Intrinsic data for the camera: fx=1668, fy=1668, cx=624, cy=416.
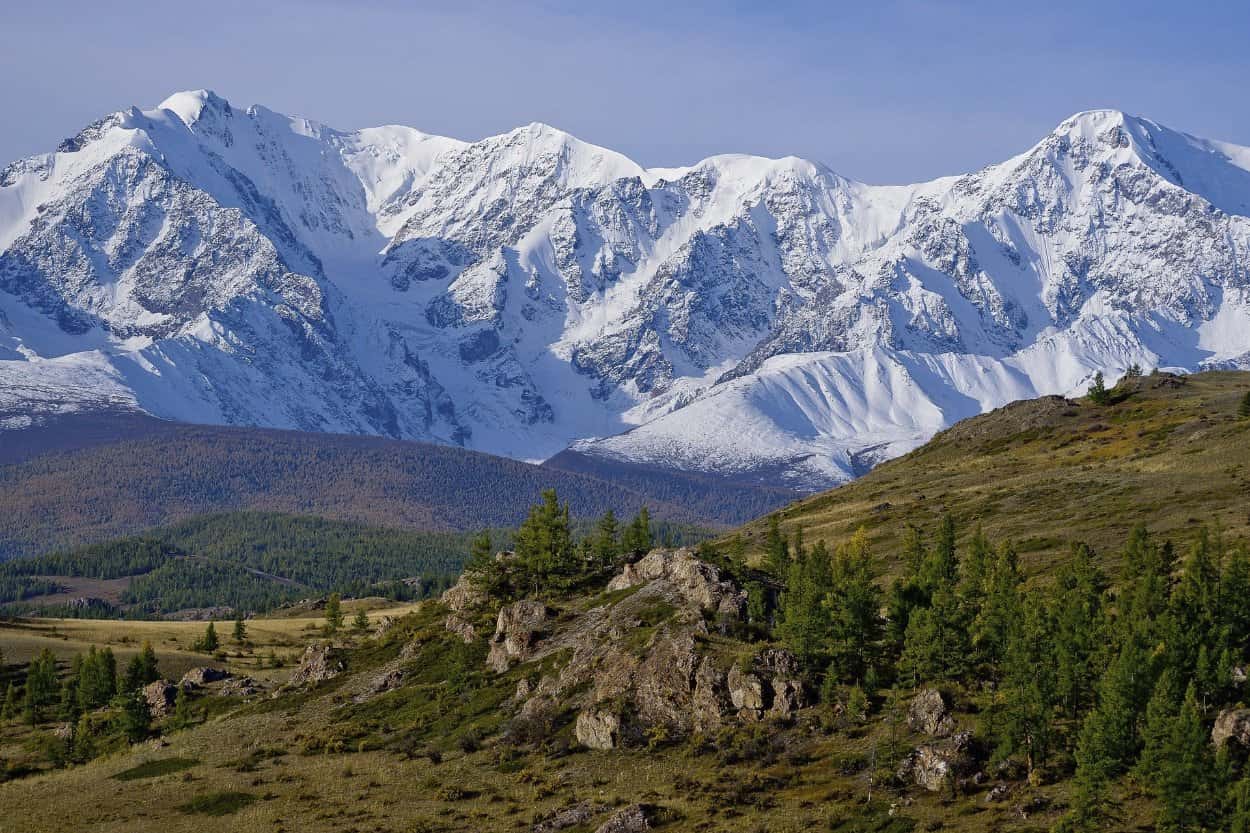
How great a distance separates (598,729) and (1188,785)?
41.3 metres

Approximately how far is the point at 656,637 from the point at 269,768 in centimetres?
2859

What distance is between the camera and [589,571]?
15550 centimetres

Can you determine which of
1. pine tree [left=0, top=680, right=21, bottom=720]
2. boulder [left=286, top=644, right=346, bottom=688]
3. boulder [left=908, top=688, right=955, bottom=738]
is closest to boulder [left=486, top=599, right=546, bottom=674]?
boulder [left=286, top=644, right=346, bottom=688]

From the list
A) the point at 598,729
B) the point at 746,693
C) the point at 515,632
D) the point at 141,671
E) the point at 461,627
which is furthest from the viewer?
the point at 141,671

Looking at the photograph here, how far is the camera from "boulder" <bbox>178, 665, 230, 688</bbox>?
16112 cm

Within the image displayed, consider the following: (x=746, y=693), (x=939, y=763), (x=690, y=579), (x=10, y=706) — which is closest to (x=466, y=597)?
(x=690, y=579)

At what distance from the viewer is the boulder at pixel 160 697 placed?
152250mm

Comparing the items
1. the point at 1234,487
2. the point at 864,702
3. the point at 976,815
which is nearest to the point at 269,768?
the point at 864,702

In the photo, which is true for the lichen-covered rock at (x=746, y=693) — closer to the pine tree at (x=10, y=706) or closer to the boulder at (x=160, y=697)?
the boulder at (x=160, y=697)

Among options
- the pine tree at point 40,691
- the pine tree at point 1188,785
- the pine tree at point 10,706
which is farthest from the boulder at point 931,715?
the pine tree at point 10,706

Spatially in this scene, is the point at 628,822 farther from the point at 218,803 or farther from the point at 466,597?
the point at 466,597

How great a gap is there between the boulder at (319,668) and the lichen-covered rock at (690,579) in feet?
84.8

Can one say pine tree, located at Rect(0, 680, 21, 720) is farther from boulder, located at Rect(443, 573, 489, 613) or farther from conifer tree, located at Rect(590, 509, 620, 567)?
conifer tree, located at Rect(590, 509, 620, 567)

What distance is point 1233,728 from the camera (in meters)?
88.6
